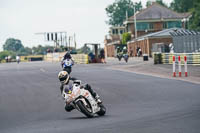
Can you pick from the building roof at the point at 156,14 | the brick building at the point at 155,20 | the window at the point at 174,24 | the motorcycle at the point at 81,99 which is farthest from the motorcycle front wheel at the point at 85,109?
the window at the point at 174,24

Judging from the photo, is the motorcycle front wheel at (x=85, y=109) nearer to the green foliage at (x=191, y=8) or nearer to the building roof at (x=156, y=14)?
the building roof at (x=156, y=14)

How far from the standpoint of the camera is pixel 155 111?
11781 mm

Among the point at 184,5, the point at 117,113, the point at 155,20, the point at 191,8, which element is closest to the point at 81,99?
the point at 117,113

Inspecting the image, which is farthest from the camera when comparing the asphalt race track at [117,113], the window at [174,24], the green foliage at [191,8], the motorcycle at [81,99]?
the green foliage at [191,8]

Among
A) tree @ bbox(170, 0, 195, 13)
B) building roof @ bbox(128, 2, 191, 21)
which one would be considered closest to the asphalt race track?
building roof @ bbox(128, 2, 191, 21)

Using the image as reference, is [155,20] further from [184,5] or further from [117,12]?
[117,12]

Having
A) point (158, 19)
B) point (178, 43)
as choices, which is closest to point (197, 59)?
point (178, 43)

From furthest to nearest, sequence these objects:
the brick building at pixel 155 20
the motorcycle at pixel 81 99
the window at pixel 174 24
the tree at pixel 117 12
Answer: the tree at pixel 117 12 → the window at pixel 174 24 → the brick building at pixel 155 20 → the motorcycle at pixel 81 99

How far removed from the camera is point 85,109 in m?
11.3

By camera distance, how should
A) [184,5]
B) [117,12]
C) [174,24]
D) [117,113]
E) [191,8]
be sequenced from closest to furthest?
[117,113]
[174,24]
[191,8]
[184,5]
[117,12]

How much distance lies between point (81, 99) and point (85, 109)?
250 mm

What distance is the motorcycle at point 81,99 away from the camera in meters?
11.2

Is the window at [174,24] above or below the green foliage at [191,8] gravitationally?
below

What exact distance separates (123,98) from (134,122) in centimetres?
638
